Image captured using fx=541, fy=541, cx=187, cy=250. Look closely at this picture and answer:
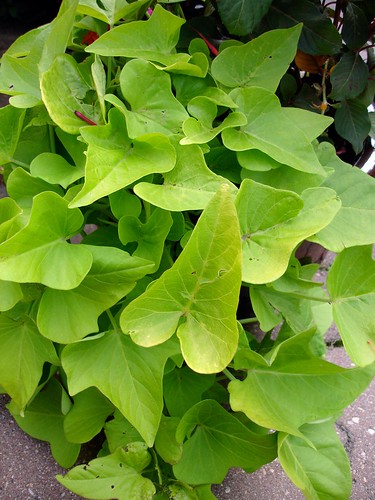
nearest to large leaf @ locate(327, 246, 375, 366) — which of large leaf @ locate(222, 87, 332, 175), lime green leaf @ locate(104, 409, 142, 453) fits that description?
large leaf @ locate(222, 87, 332, 175)

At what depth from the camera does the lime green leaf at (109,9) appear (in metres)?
0.71

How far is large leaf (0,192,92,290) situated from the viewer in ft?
1.81

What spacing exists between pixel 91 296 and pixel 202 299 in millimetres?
146

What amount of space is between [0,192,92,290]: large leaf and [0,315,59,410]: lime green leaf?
15cm

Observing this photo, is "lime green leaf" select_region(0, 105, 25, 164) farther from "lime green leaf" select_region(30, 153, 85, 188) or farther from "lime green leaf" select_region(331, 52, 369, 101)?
"lime green leaf" select_region(331, 52, 369, 101)

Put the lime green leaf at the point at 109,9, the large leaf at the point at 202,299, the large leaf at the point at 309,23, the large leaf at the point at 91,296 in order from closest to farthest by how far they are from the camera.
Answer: the large leaf at the point at 202,299
the large leaf at the point at 91,296
the lime green leaf at the point at 109,9
the large leaf at the point at 309,23

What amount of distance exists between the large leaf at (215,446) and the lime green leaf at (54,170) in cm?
33

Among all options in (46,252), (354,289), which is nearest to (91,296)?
(46,252)

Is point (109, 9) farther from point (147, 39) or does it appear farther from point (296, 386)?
point (296, 386)

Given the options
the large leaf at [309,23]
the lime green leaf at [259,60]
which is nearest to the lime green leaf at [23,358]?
the lime green leaf at [259,60]

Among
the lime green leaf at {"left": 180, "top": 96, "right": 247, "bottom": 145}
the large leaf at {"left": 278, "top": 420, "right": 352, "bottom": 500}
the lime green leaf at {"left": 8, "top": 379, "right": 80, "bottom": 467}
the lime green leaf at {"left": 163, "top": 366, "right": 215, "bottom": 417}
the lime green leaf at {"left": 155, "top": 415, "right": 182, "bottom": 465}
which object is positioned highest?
the lime green leaf at {"left": 180, "top": 96, "right": 247, "bottom": 145}

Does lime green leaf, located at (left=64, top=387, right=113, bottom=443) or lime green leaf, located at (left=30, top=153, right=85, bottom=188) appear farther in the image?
lime green leaf, located at (left=64, top=387, right=113, bottom=443)

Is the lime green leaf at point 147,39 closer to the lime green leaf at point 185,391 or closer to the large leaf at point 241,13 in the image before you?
the large leaf at point 241,13

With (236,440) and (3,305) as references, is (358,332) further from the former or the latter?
(3,305)
